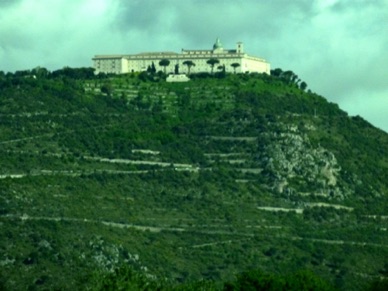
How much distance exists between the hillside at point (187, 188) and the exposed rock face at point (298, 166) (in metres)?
0.13

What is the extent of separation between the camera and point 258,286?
12794 centimetres

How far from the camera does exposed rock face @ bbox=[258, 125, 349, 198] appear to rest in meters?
178

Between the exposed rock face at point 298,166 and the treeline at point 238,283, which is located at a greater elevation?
the exposed rock face at point 298,166

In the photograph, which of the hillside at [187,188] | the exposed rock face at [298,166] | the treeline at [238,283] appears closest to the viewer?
the treeline at [238,283]

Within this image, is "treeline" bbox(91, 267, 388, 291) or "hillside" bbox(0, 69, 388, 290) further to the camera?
"hillside" bbox(0, 69, 388, 290)

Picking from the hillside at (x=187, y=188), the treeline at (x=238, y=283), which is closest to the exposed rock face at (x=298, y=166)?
the hillside at (x=187, y=188)

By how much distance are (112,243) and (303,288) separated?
24299 mm

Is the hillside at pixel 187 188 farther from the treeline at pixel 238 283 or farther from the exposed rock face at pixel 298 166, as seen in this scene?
the treeline at pixel 238 283

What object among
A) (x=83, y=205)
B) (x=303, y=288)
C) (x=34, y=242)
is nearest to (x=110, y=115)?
(x=83, y=205)

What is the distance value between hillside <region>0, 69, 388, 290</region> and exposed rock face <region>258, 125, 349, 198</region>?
130mm

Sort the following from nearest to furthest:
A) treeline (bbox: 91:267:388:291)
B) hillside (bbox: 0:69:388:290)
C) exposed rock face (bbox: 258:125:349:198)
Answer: treeline (bbox: 91:267:388:291) → hillside (bbox: 0:69:388:290) → exposed rock face (bbox: 258:125:349:198)

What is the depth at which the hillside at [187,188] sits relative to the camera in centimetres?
15112

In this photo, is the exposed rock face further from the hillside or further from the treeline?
the treeline

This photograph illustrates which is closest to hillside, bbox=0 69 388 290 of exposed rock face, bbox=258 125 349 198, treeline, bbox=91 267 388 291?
exposed rock face, bbox=258 125 349 198
